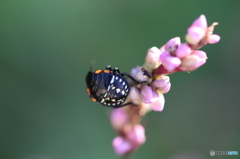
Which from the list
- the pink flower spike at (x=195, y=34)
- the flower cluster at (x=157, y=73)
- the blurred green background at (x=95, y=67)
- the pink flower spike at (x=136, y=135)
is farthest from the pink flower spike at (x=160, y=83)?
the blurred green background at (x=95, y=67)

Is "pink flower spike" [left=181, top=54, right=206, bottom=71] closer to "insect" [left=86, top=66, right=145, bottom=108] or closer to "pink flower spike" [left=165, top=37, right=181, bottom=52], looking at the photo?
"pink flower spike" [left=165, top=37, right=181, bottom=52]

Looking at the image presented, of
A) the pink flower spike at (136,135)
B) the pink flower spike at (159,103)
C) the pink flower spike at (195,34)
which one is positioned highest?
the pink flower spike at (195,34)

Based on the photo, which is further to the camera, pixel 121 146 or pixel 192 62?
pixel 121 146

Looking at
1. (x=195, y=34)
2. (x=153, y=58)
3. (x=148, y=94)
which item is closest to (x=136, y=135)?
(x=148, y=94)

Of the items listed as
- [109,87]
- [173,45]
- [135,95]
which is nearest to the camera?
[173,45]

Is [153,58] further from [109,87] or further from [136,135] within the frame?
[136,135]

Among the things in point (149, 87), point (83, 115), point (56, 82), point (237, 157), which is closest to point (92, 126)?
point (83, 115)

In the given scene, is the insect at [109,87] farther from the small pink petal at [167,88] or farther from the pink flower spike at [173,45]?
the pink flower spike at [173,45]
